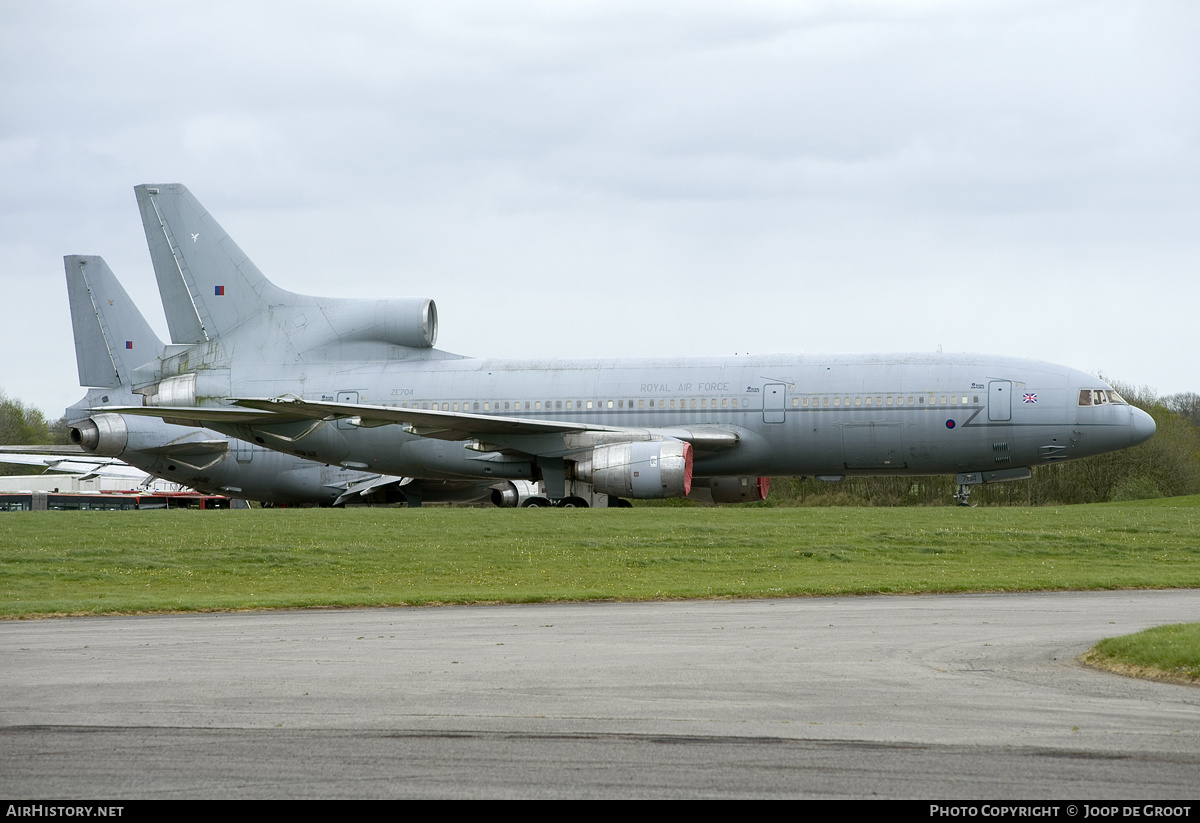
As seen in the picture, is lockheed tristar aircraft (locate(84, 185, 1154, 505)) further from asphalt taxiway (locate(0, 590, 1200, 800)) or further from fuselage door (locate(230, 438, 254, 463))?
asphalt taxiway (locate(0, 590, 1200, 800))

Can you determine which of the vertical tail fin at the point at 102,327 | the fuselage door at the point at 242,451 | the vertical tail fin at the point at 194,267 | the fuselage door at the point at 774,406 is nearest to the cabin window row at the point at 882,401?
the fuselage door at the point at 774,406

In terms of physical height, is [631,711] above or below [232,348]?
below

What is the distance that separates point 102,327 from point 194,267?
20.0ft

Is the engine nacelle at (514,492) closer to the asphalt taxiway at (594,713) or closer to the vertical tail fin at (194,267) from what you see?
the vertical tail fin at (194,267)

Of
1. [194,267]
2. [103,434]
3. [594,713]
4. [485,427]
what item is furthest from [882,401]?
[594,713]

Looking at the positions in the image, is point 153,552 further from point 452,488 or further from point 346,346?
point 452,488

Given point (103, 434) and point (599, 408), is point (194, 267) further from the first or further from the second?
point (599, 408)

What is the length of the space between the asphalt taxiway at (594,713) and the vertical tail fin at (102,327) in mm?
32977

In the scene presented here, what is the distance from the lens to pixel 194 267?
134ft

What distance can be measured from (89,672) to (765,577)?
12.1 m

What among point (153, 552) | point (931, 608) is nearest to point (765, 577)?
point (931, 608)

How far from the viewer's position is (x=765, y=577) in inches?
803

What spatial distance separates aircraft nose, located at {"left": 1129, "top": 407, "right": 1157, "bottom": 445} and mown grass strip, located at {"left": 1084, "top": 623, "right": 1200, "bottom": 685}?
23.5 meters

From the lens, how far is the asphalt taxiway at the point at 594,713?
657 centimetres
